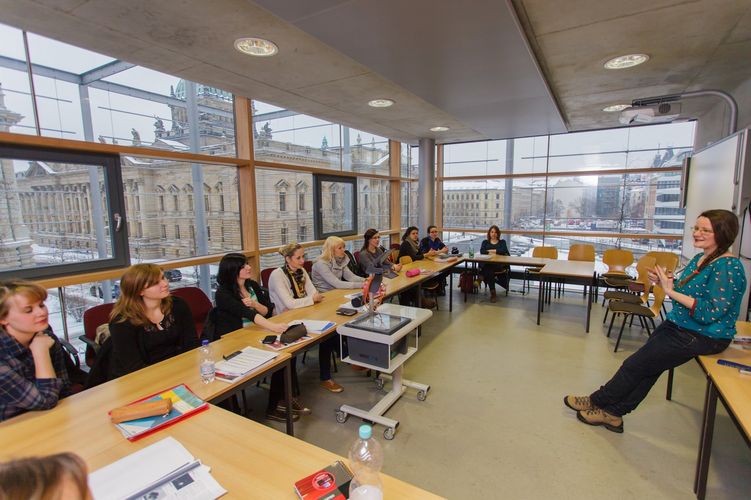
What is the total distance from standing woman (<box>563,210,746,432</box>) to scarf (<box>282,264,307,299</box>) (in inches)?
103

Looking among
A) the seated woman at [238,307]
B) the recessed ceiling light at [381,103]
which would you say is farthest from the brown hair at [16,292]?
the recessed ceiling light at [381,103]

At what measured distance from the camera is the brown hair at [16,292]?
1.57 metres

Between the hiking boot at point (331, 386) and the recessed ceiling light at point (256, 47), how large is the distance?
Answer: 2873mm

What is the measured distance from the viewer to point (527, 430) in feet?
8.32

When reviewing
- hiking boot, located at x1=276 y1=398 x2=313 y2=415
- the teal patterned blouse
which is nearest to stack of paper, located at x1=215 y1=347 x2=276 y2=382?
hiking boot, located at x1=276 y1=398 x2=313 y2=415

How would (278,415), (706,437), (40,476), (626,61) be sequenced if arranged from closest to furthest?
1. (40,476)
2. (706,437)
3. (278,415)
4. (626,61)

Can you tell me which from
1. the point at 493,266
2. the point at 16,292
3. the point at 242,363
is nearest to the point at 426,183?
the point at 493,266

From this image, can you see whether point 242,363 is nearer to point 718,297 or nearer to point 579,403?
point 579,403

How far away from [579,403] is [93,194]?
4515 mm

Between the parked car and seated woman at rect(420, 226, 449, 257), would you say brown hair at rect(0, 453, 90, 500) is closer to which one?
the parked car

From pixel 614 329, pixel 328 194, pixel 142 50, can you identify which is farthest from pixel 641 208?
pixel 142 50

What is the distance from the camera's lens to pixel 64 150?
2836 mm

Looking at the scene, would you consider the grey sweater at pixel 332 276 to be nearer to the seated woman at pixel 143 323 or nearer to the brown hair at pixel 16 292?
the seated woman at pixel 143 323

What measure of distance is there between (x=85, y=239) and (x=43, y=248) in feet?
0.96
